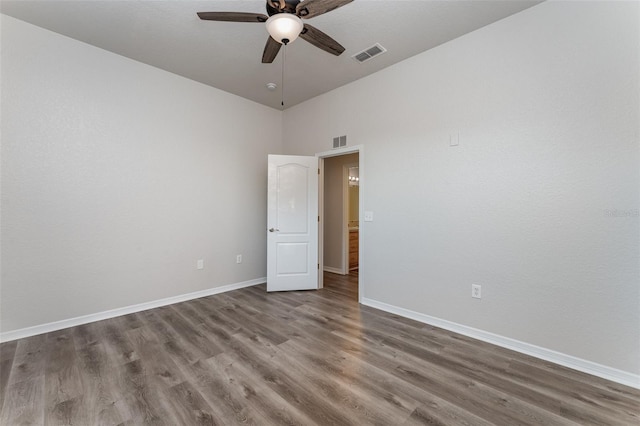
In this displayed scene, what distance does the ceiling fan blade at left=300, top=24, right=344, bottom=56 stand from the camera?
1966mm

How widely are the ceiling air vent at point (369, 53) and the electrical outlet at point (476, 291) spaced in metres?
2.74

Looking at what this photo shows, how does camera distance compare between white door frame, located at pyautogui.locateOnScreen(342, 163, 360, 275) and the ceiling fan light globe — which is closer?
the ceiling fan light globe

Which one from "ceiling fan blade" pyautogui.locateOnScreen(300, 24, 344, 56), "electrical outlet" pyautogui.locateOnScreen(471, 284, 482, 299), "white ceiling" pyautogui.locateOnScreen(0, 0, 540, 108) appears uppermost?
"white ceiling" pyautogui.locateOnScreen(0, 0, 540, 108)

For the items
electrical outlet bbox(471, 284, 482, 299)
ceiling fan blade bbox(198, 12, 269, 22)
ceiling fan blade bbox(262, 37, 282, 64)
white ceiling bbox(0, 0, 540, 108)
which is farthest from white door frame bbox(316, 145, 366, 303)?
ceiling fan blade bbox(198, 12, 269, 22)

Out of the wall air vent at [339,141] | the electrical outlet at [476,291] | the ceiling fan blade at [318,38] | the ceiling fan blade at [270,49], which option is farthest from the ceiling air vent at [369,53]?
the electrical outlet at [476,291]

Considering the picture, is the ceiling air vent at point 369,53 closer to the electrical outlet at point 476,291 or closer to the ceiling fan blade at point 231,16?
the ceiling fan blade at point 231,16

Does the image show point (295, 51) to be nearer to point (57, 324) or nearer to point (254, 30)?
point (254, 30)

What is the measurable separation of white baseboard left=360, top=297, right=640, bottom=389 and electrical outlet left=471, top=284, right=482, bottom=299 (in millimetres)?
330

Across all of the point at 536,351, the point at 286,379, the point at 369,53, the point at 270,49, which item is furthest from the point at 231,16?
the point at 536,351

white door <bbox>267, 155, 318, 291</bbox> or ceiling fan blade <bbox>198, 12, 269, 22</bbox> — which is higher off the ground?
ceiling fan blade <bbox>198, 12, 269, 22</bbox>

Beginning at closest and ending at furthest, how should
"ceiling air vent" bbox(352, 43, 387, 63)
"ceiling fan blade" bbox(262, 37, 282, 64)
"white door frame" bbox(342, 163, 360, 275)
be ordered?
1. "ceiling fan blade" bbox(262, 37, 282, 64)
2. "ceiling air vent" bbox(352, 43, 387, 63)
3. "white door frame" bbox(342, 163, 360, 275)

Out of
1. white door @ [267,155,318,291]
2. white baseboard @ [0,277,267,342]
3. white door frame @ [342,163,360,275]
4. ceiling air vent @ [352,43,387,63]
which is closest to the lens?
white baseboard @ [0,277,267,342]

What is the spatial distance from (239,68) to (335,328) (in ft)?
11.2

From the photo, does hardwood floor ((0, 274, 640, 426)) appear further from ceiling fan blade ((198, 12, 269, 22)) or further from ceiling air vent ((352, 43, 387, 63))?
ceiling air vent ((352, 43, 387, 63))
